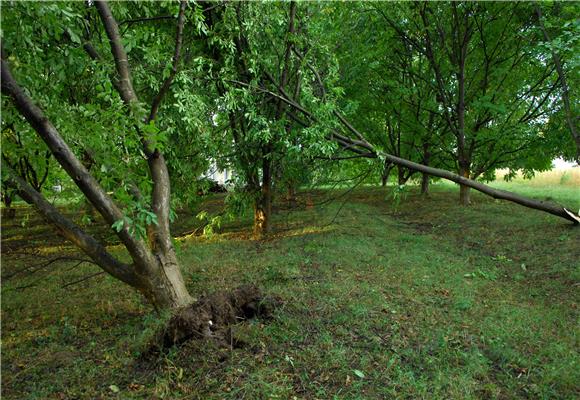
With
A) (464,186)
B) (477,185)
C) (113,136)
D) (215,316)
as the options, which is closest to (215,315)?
(215,316)

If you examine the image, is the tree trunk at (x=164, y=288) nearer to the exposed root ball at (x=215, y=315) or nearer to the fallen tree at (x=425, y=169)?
the exposed root ball at (x=215, y=315)

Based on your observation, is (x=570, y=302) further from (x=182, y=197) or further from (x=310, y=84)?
(x=182, y=197)

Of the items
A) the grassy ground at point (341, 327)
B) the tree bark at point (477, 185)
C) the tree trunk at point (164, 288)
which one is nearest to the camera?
the grassy ground at point (341, 327)

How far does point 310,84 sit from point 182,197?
10.1 feet

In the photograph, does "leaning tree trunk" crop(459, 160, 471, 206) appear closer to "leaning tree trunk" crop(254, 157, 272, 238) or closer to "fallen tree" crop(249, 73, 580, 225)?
"fallen tree" crop(249, 73, 580, 225)

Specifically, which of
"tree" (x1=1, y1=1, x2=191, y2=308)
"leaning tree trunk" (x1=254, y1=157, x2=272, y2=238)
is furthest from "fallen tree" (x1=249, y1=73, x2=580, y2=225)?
"tree" (x1=1, y1=1, x2=191, y2=308)

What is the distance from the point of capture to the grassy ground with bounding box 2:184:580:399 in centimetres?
327

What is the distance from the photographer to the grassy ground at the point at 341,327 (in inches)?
129

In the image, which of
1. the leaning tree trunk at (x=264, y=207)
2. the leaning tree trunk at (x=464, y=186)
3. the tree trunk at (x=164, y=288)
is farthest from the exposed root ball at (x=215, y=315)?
the leaning tree trunk at (x=464, y=186)

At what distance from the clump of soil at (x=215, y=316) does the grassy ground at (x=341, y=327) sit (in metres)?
0.12

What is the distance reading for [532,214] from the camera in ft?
33.4

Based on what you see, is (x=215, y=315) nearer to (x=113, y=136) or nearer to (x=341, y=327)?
(x=341, y=327)

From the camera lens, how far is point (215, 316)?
3822 mm

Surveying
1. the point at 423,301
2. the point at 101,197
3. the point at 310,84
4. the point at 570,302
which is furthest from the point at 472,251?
the point at 101,197
